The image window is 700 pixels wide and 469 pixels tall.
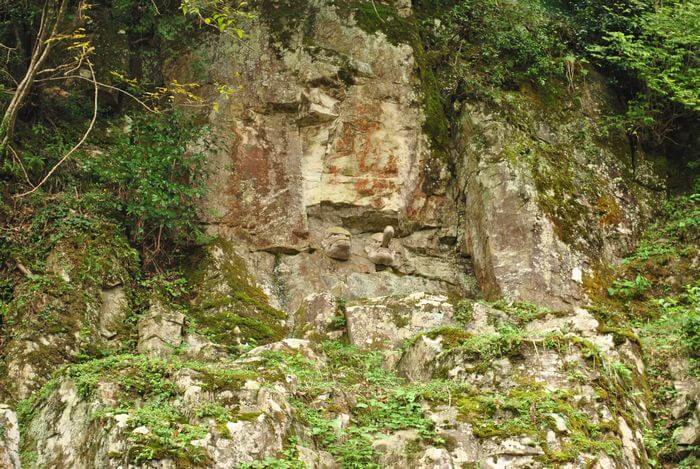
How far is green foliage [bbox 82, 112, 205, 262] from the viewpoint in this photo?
31.7ft

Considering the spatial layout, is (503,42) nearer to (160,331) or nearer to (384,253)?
(384,253)

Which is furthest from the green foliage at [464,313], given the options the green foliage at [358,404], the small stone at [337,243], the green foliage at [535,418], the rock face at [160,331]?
the rock face at [160,331]

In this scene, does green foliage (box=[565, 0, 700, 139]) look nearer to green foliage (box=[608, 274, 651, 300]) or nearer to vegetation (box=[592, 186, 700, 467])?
vegetation (box=[592, 186, 700, 467])

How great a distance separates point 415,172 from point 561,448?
250 inches

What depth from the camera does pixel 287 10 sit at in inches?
484

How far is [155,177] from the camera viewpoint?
384 inches

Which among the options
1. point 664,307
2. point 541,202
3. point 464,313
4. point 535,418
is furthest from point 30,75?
point 664,307

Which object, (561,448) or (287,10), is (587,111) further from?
(561,448)

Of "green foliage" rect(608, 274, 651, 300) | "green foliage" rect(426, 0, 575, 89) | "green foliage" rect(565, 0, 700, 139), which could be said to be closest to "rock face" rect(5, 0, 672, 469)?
"green foliage" rect(608, 274, 651, 300)

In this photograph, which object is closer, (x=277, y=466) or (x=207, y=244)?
(x=277, y=466)

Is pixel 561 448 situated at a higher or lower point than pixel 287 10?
lower

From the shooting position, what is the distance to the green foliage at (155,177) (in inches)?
380

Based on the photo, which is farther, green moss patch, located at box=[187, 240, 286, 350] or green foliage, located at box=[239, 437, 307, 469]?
green moss patch, located at box=[187, 240, 286, 350]

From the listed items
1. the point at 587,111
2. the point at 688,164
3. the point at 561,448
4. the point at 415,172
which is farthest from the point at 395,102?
the point at 561,448
